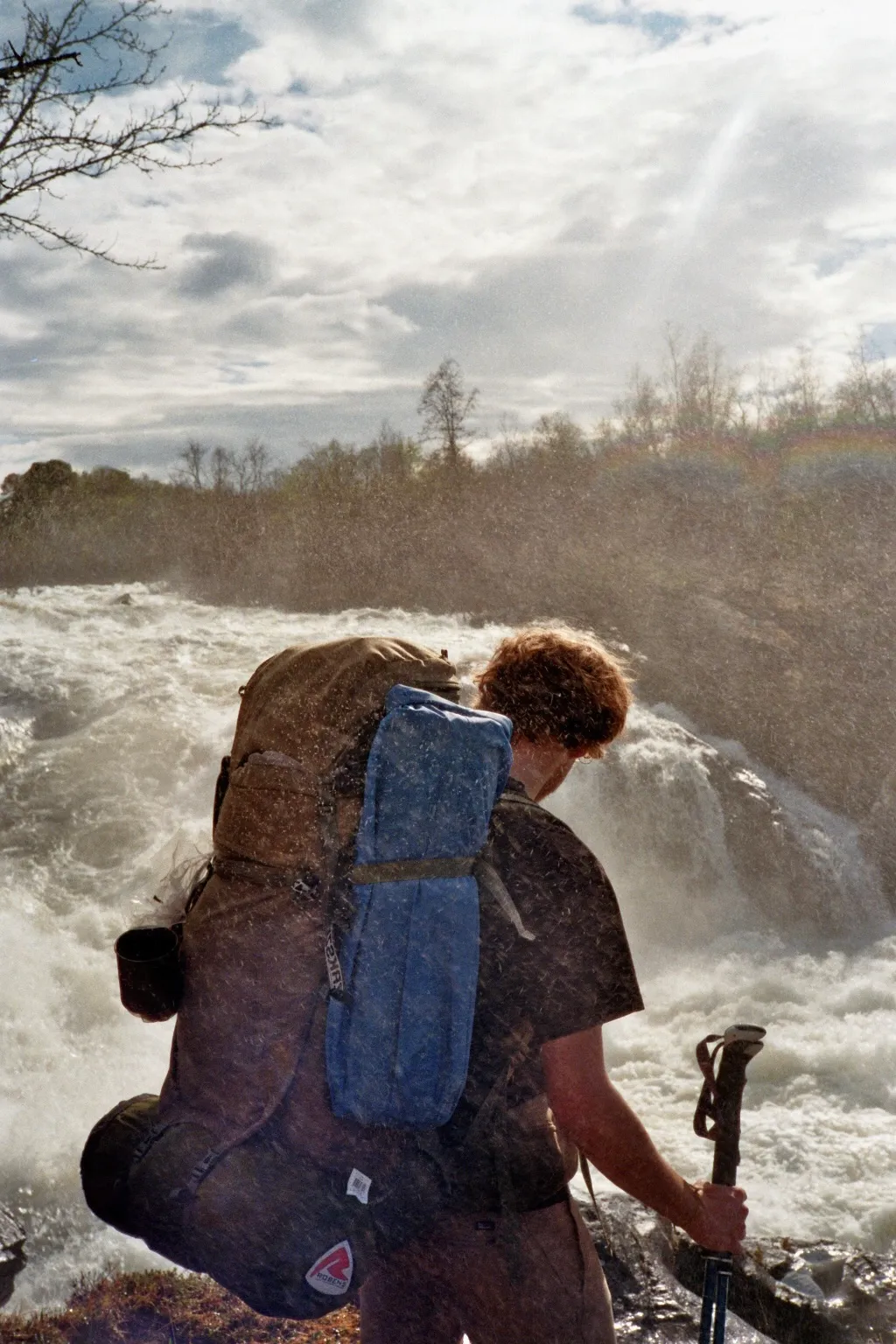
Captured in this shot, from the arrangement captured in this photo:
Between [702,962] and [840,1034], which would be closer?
[840,1034]

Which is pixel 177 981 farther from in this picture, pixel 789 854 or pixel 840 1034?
pixel 789 854

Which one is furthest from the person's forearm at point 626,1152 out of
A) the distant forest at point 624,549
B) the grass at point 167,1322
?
the distant forest at point 624,549

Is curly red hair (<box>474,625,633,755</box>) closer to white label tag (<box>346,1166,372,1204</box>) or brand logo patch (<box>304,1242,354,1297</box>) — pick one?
white label tag (<box>346,1166,372,1204</box>)

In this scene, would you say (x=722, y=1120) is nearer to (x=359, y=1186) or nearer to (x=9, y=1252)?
(x=359, y=1186)

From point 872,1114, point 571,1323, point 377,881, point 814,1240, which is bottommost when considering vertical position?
point 872,1114

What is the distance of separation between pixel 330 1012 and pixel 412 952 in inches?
5.9

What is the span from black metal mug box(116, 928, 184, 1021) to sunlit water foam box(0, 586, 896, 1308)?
3170 millimetres

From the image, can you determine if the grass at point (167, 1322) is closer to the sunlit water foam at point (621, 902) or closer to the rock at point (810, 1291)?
the sunlit water foam at point (621, 902)

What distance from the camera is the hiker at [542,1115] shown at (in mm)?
1570

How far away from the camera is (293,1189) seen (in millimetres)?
1521

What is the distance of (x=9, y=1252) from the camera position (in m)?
4.14

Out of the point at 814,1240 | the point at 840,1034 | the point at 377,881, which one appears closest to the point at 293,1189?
the point at 377,881

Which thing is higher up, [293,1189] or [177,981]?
[177,981]

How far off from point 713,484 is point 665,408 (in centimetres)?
548
